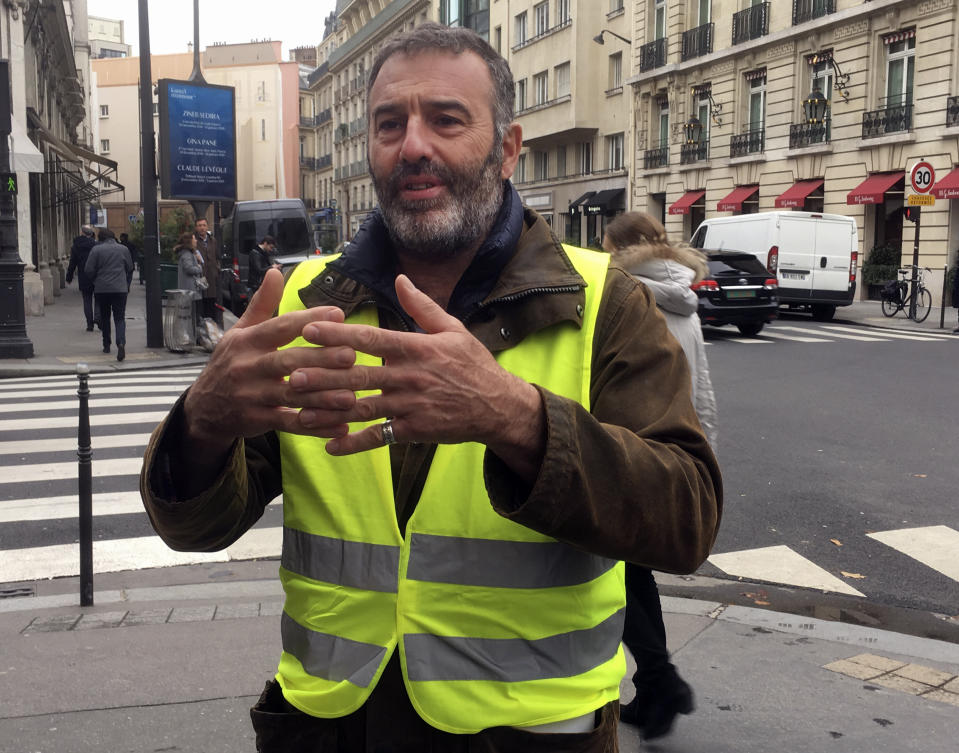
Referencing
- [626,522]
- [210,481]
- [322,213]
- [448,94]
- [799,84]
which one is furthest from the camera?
[322,213]

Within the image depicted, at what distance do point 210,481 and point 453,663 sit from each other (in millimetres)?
477

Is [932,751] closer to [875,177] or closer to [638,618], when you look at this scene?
[638,618]

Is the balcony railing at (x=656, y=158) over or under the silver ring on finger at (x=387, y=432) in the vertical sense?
over

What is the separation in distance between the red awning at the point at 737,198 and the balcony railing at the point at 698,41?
16.3 ft

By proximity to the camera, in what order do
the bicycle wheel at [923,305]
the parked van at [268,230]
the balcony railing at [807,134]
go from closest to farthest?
the bicycle wheel at [923,305], the parked van at [268,230], the balcony railing at [807,134]

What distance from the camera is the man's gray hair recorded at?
1859 millimetres

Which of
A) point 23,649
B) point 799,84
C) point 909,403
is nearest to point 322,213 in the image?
point 799,84

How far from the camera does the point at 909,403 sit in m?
10.6

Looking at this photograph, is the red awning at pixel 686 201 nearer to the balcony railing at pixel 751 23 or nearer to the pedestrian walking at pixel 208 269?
the balcony railing at pixel 751 23

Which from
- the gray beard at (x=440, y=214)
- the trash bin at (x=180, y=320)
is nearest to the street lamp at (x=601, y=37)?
the trash bin at (x=180, y=320)

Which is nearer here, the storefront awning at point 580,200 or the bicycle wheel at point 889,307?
the bicycle wheel at point 889,307

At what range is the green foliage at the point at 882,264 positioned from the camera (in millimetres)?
26625

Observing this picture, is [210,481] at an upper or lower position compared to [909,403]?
upper

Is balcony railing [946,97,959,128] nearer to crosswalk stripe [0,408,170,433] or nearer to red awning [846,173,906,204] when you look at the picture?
red awning [846,173,906,204]
